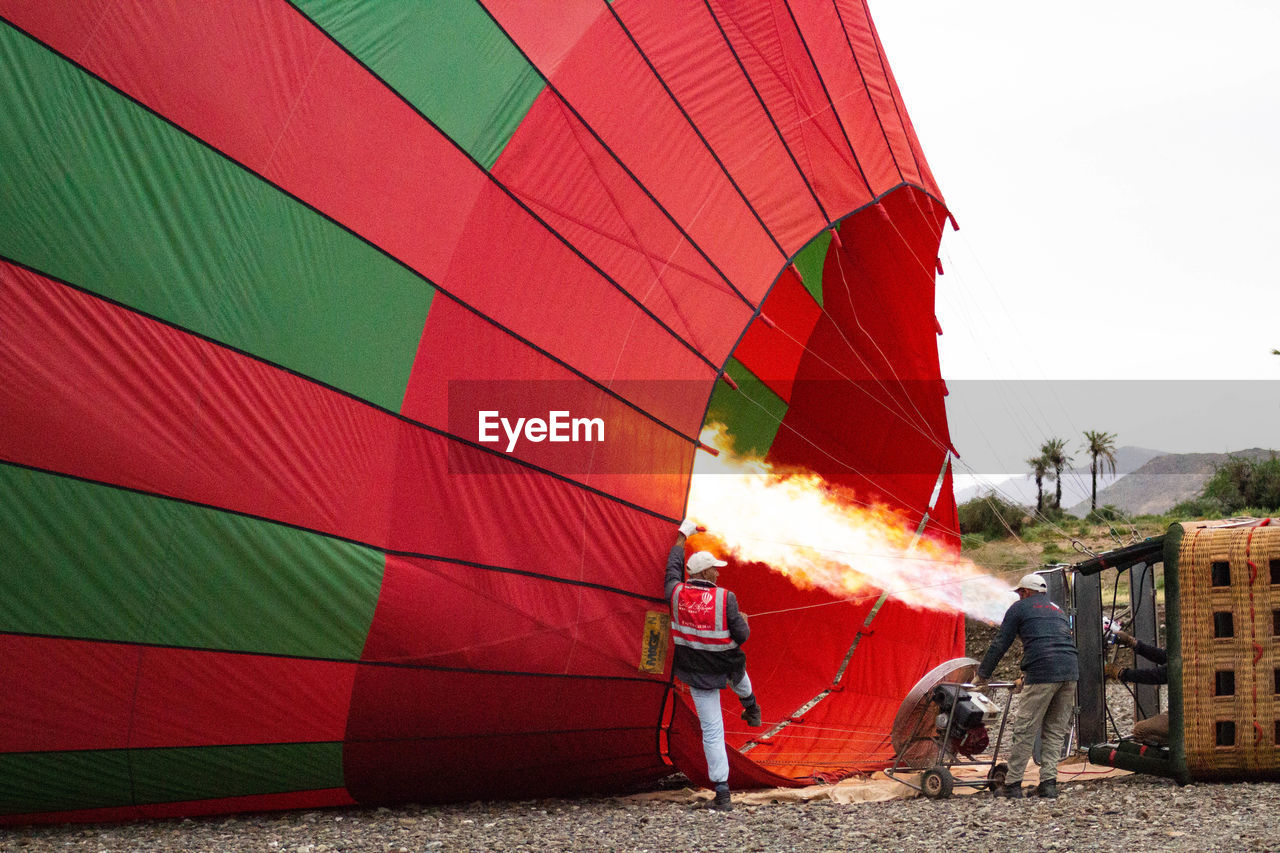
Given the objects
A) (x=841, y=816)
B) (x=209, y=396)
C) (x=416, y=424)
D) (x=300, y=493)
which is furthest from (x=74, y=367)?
(x=841, y=816)

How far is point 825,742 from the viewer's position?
27.0 ft

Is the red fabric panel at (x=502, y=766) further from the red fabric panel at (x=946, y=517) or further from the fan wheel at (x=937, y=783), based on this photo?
the red fabric panel at (x=946, y=517)

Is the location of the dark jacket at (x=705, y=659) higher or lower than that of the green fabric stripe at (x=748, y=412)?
lower

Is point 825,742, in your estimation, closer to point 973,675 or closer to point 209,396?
point 973,675

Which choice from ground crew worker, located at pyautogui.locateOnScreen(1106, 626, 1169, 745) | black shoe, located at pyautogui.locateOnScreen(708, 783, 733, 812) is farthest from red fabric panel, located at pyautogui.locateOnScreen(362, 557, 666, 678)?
ground crew worker, located at pyautogui.locateOnScreen(1106, 626, 1169, 745)

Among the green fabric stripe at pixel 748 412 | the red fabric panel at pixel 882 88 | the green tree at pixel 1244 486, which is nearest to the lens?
the red fabric panel at pixel 882 88

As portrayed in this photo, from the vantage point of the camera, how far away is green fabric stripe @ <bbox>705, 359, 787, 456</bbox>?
9352mm

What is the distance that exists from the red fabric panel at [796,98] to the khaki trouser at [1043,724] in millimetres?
3001

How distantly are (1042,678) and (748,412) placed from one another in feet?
12.6

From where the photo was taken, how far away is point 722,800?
5664 millimetres

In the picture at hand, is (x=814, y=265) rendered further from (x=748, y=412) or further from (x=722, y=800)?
(x=722, y=800)

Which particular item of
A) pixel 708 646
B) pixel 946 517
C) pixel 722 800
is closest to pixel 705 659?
pixel 708 646

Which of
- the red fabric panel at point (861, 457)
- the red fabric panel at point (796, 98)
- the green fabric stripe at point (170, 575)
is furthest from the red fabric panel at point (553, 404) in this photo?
the red fabric panel at point (861, 457)

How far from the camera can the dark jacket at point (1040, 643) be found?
6.21 meters
